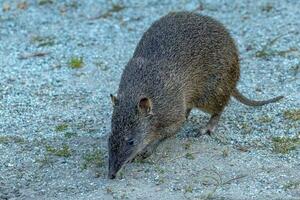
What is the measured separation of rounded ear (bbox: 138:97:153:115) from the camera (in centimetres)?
748

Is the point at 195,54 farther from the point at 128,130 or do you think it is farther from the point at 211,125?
the point at 128,130

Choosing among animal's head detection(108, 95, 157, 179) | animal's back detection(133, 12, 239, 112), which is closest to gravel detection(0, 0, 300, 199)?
animal's head detection(108, 95, 157, 179)

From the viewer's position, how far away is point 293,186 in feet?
23.0

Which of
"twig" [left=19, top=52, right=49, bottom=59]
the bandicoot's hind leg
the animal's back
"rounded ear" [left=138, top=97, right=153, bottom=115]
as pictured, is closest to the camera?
"rounded ear" [left=138, top=97, right=153, bottom=115]

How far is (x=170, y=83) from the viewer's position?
26.0 ft

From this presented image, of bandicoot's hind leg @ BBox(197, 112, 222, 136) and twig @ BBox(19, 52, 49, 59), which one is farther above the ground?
bandicoot's hind leg @ BBox(197, 112, 222, 136)

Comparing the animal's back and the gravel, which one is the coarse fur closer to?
the animal's back

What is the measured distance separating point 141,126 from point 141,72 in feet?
1.91

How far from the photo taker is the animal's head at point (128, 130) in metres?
7.24

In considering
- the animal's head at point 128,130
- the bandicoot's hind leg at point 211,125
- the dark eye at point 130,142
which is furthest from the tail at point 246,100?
the dark eye at point 130,142

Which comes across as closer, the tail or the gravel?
the gravel

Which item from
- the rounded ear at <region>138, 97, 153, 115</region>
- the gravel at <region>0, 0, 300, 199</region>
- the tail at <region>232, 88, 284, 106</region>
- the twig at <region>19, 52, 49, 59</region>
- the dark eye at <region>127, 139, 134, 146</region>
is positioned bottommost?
the twig at <region>19, 52, 49, 59</region>

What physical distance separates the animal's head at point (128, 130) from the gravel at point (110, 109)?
0.21 meters

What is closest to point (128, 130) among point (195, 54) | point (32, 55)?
point (195, 54)
